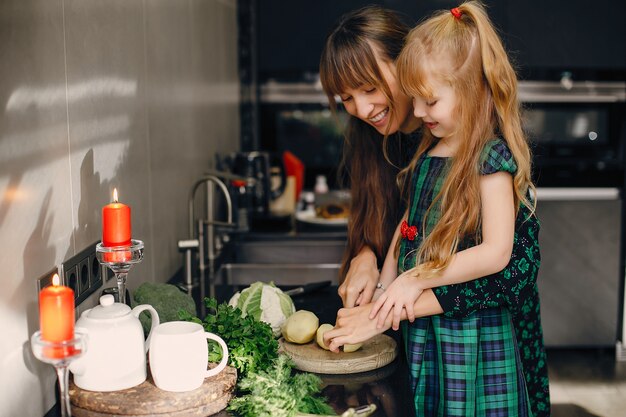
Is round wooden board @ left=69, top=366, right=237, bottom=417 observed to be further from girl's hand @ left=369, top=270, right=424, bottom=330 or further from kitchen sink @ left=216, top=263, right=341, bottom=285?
kitchen sink @ left=216, top=263, right=341, bottom=285

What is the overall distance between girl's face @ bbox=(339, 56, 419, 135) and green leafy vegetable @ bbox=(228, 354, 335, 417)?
0.71 meters

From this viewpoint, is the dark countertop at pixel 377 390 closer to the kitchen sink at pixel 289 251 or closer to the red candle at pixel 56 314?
the red candle at pixel 56 314

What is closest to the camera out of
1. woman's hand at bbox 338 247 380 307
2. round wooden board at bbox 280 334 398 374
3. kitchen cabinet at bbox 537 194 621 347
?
round wooden board at bbox 280 334 398 374

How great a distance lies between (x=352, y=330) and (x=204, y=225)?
1106 millimetres

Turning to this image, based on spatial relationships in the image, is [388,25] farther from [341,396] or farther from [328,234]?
[328,234]

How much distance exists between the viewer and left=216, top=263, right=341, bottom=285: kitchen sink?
2.63 metres

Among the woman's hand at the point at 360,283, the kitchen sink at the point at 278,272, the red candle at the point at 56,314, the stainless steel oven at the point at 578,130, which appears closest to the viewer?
the red candle at the point at 56,314

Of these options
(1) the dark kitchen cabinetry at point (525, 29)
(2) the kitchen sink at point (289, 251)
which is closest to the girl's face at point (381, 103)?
(2) the kitchen sink at point (289, 251)

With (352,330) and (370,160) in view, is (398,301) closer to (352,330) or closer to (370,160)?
(352,330)

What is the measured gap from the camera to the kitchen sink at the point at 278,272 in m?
2.63

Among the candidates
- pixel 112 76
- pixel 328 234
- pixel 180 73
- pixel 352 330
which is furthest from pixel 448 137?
pixel 328 234

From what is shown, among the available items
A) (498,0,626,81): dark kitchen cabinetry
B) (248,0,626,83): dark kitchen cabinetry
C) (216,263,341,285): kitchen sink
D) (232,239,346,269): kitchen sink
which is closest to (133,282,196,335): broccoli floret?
(216,263,341,285): kitchen sink

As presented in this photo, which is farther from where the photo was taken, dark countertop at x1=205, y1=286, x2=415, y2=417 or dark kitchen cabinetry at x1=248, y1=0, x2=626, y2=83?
dark kitchen cabinetry at x1=248, y1=0, x2=626, y2=83

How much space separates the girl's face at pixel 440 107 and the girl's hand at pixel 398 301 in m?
0.32
